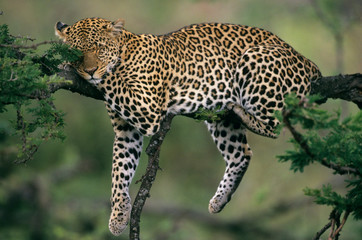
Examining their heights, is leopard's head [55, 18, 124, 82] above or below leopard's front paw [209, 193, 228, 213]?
above

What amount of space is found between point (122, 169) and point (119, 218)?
0.62m

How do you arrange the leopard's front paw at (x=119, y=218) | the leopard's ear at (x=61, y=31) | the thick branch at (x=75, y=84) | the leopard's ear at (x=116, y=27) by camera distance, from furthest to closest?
the leopard's front paw at (x=119, y=218), the leopard's ear at (x=116, y=27), the leopard's ear at (x=61, y=31), the thick branch at (x=75, y=84)

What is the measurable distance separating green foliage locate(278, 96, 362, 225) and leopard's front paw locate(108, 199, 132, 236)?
309 centimetres

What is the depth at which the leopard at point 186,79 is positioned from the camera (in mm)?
8219

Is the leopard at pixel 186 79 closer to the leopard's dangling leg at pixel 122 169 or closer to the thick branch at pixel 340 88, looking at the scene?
the leopard's dangling leg at pixel 122 169

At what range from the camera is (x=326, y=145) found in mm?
6086

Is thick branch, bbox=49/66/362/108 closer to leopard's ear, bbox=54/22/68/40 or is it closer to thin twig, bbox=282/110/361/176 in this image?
leopard's ear, bbox=54/22/68/40

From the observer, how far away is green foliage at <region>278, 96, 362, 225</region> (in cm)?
559

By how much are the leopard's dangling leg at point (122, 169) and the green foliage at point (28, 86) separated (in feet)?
5.58

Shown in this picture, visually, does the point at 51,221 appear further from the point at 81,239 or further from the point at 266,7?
the point at 266,7

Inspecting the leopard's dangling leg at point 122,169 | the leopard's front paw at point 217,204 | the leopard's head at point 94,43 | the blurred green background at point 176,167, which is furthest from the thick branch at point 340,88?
the blurred green background at point 176,167

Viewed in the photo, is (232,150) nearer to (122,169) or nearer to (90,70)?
(122,169)

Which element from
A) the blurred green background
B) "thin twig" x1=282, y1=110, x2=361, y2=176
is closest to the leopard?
"thin twig" x1=282, y1=110, x2=361, y2=176

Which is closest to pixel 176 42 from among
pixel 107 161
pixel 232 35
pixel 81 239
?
pixel 232 35
